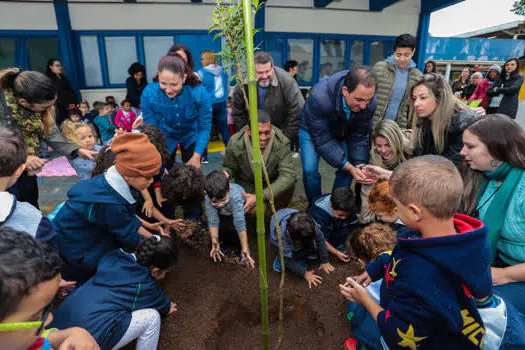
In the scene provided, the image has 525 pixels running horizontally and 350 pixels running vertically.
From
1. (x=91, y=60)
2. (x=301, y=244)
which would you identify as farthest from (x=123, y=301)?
(x=91, y=60)

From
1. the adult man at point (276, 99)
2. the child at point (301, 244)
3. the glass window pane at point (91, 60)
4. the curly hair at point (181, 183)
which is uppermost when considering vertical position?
the glass window pane at point (91, 60)

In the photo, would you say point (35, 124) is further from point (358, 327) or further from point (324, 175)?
point (324, 175)

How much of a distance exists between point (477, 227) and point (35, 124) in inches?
118

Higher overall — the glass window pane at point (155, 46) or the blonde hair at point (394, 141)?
the glass window pane at point (155, 46)

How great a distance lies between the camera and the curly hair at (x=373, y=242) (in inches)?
79.2

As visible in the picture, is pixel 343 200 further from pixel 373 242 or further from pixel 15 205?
pixel 15 205

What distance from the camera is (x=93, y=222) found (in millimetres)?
1932

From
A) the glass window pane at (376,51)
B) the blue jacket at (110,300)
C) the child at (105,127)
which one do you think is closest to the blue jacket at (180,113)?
the blue jacket at (110,300)

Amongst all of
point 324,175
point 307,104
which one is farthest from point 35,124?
point 324,175

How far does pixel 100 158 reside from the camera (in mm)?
2467

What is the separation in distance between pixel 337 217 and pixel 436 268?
4.77ft

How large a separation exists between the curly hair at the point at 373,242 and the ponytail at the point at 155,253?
1254 mm

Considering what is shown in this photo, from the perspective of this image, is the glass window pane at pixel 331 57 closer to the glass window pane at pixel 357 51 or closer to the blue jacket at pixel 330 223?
the glass window pane at pixel 357 51

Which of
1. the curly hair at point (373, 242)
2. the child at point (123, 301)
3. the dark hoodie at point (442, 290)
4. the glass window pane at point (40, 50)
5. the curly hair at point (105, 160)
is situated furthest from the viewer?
the glass window pane at point (40, 50)
